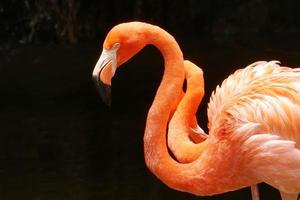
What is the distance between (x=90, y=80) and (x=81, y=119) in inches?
88.0

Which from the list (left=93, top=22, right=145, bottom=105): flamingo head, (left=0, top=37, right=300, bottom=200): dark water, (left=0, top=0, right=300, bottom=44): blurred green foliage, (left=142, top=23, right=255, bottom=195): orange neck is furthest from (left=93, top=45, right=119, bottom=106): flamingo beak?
(left=0, top=0, right=300, bottom=44): blurred green foliage

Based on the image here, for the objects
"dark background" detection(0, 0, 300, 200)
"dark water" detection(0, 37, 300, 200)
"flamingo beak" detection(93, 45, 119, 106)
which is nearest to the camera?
"flamingo beak" detection(93, 45, 119, 106)

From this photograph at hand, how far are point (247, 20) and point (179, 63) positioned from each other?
1204 cm

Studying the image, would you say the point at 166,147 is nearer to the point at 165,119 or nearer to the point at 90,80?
the point at 165,119

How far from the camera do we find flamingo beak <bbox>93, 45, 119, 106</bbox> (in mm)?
3428

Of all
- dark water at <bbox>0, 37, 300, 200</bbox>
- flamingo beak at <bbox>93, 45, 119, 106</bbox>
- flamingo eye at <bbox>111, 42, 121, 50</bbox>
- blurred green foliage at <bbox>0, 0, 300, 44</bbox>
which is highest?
flamingo eye at <bbox>111, 42, 121, 50</bbox>

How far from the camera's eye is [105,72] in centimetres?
345

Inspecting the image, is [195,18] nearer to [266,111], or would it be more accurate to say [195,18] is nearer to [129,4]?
[129,4]

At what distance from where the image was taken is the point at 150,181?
6.45m

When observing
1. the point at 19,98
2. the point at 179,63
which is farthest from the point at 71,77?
the point at 179,63

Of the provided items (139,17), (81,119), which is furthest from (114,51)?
(139,17)

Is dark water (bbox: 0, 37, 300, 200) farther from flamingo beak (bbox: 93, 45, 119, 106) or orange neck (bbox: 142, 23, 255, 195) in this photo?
flamingo beak (bbox: 93, 45, 119, 106)

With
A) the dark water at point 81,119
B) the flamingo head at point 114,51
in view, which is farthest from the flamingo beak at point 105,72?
the dark water at point 81,119

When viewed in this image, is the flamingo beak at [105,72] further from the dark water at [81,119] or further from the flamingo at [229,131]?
the dark water at [81,119]
